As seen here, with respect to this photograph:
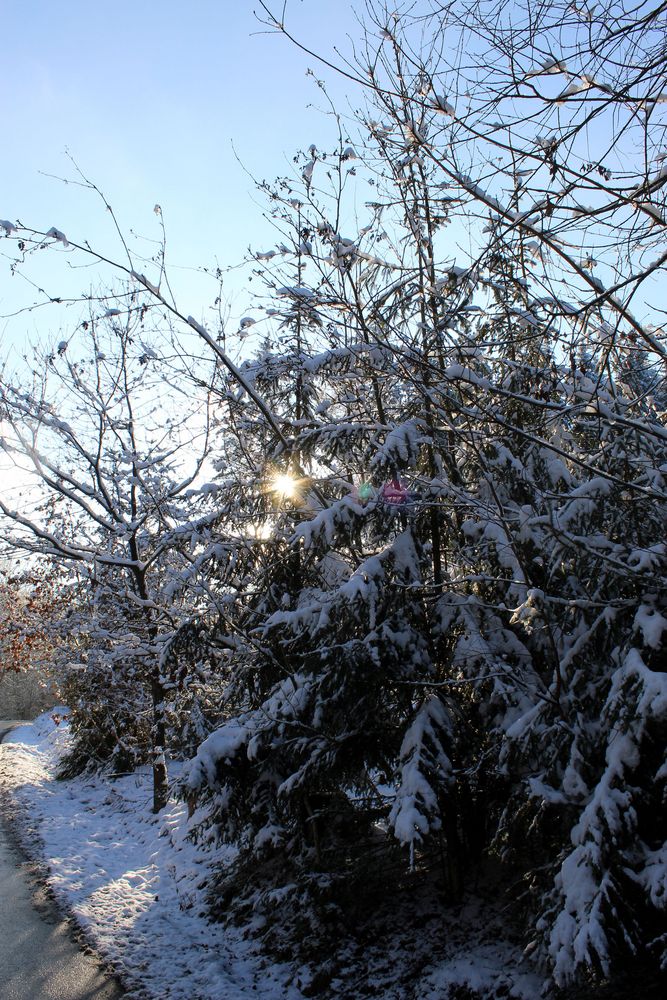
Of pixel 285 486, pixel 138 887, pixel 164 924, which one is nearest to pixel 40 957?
pixel 164 924

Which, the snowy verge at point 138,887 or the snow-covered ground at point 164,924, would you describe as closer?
the snow-covered ground at point 164,924

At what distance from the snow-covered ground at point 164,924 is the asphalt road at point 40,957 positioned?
205 mm

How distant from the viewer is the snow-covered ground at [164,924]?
16.4ft

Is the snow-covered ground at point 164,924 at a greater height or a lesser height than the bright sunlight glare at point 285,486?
lesser

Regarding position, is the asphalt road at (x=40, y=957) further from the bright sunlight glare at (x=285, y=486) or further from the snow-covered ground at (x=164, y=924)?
the bright sunlight glare at (x=285, y=486)

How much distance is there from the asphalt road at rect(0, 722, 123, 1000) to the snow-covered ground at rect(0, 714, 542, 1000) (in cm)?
20

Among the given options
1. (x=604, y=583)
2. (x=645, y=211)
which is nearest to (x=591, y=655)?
(x=604, y=583)

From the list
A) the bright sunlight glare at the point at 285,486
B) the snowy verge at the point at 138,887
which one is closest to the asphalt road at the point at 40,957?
the snowy verge at the point at 138,887

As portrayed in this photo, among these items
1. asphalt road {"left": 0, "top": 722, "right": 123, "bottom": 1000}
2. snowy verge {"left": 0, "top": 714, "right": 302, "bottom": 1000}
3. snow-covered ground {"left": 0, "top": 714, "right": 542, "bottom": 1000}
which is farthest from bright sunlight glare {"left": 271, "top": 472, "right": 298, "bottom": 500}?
asphalt road {"left": 0, "top": 722, "right": 123, "bottom": 1000}

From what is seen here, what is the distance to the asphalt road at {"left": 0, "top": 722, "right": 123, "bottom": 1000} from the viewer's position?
5191 millimetres

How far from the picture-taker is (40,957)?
5812mm

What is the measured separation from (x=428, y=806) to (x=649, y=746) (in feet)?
5.11

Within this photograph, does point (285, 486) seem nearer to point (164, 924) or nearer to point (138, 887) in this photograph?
point (164, 924)

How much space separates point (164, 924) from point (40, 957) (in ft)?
4.81
